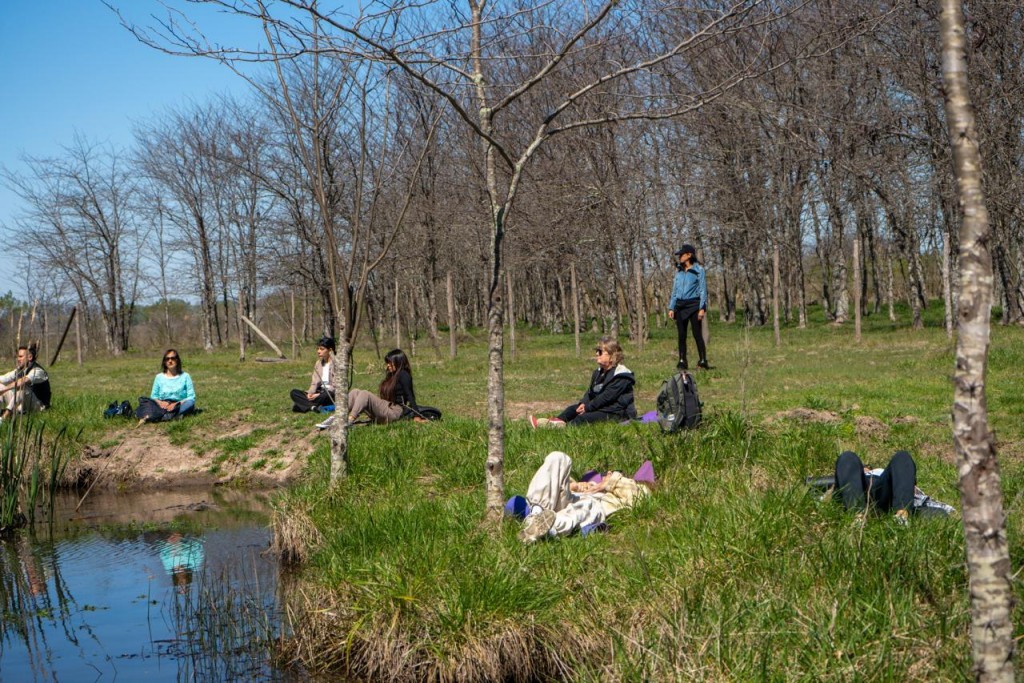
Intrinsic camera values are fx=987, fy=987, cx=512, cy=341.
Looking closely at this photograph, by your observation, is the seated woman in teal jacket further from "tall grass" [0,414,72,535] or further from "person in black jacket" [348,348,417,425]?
"tall grass" [0,414,72,535]

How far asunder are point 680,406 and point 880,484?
2.55 m

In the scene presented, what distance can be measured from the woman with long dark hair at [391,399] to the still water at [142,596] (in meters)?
1.60

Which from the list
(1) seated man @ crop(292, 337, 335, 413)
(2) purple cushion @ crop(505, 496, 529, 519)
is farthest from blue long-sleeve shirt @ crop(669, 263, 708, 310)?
(2) purple cushion @ crop(505, 496, 529, 519)

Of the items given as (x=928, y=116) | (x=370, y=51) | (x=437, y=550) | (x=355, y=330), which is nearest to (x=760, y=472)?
(x=437, y=550)

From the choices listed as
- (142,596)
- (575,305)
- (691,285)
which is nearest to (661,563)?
(142,596)

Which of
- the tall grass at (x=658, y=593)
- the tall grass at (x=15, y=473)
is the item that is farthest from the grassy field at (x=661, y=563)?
the tall grass at (x=15, y=473)

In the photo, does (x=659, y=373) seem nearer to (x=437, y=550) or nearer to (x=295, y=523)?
(x=295, y=523)

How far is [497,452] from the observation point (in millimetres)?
6508

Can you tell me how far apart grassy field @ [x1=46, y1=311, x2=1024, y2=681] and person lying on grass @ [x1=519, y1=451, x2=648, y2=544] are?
15 cm

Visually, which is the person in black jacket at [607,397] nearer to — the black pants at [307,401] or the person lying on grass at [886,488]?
the black pants at [307,401]

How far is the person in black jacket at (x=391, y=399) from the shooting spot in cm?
1153

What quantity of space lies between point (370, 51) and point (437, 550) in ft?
9.98

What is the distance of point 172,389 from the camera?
1366cm

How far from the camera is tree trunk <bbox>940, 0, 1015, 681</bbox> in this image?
3.02 metres
